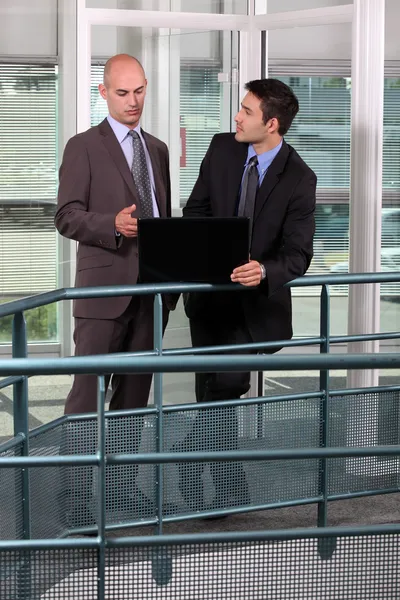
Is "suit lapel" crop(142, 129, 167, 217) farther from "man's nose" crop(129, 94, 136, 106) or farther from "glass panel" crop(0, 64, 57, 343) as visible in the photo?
"glass panel" crop(0, 64, 57, 343)

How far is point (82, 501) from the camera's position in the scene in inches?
155

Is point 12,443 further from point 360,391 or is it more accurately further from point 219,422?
point 360,391

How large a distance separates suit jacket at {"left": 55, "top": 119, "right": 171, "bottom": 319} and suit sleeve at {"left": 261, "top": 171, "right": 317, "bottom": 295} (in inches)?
22.7

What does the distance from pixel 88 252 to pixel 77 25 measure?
1717 mm

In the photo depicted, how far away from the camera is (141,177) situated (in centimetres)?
459

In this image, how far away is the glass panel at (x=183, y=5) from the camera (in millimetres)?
5707

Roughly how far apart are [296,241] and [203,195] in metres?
0.48

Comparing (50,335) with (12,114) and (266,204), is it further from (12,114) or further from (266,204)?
(266,204)

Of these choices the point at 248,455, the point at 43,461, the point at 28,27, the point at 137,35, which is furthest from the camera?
the point at 137,35

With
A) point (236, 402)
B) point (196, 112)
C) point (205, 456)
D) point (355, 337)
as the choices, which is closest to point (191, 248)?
point (236, 402)

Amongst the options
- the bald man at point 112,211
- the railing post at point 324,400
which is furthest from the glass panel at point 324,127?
the bald man at point 112,211

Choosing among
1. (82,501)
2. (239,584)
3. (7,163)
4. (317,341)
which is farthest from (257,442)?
(7,163)

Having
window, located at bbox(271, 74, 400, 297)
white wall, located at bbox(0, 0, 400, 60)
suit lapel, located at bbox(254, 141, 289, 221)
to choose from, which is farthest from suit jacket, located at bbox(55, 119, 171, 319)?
window, located at bbox(271, 74, 400, 297)

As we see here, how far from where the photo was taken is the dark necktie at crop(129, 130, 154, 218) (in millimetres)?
4574
